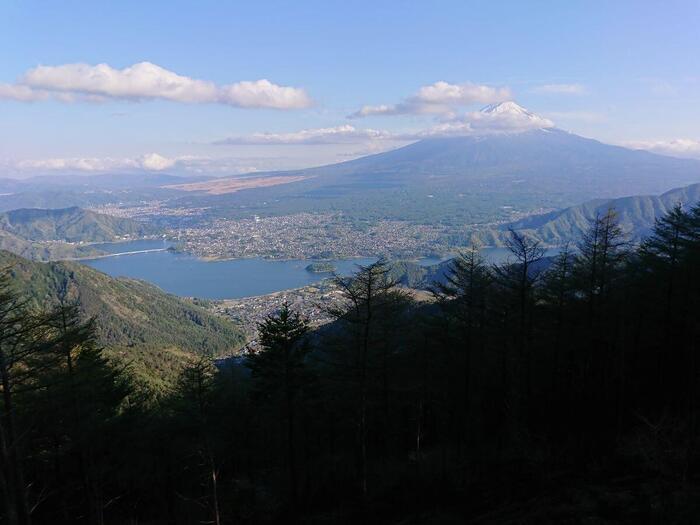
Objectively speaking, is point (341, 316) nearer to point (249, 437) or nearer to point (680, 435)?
point (680, 435)

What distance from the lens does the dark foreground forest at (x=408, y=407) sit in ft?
38.8

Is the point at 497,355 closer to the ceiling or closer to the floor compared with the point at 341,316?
closer to the floor

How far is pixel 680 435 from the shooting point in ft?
36.0

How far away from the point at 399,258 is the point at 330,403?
562ft

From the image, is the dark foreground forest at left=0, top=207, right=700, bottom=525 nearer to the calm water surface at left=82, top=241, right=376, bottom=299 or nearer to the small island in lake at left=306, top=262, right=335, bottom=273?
the calm water surface at left=82, top=241, right=376, bottom=299

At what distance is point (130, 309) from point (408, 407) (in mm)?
127645

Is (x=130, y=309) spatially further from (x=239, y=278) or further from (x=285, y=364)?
(x=285, y=364)

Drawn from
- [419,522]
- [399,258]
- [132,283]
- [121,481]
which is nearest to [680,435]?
[419,522]

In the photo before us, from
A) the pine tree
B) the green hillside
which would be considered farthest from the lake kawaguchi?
the pine tree

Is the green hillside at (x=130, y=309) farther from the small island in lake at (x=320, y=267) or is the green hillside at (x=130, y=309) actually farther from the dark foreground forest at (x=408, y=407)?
the dark foreground forest at (x=408, y=407)

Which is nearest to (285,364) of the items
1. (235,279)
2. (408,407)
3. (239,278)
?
(408,407)

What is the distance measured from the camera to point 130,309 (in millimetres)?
132500

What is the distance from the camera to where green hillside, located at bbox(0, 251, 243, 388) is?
11543cm

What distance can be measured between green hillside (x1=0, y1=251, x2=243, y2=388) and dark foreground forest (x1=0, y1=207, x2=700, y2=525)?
91462 millimetres
